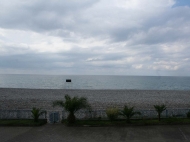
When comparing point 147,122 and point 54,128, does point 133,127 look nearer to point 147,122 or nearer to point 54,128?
point 147,122

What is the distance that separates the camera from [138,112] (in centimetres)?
1281

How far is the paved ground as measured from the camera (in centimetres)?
979

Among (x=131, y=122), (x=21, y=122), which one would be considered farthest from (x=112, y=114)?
(x=21, y=122)

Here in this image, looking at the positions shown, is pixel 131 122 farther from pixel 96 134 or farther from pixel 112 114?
pixel 96 134

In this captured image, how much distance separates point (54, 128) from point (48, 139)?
1.75m

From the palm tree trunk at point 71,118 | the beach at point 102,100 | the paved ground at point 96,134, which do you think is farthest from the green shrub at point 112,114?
the beach at point 102,100

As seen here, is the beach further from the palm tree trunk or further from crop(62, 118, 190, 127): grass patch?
crop(62, 118, 190, 127): grass patch

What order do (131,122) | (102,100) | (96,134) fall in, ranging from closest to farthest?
1. (96,134)
2. (131,122)
3. (102,100)

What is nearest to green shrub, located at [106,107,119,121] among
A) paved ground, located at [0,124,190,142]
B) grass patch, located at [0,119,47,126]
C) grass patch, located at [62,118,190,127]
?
grass patch, located at [62,118,190,127]

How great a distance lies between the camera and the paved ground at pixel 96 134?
32.1 feet

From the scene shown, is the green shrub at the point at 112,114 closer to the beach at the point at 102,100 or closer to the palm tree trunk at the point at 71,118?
the palm tree trunk at the point at 71,118

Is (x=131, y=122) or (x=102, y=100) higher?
(x=102, y=100)

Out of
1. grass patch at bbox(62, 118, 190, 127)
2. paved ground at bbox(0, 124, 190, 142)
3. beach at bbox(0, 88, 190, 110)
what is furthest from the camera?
beach at bbox(0, 88, 190, 110)

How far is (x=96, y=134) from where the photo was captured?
1058cm
